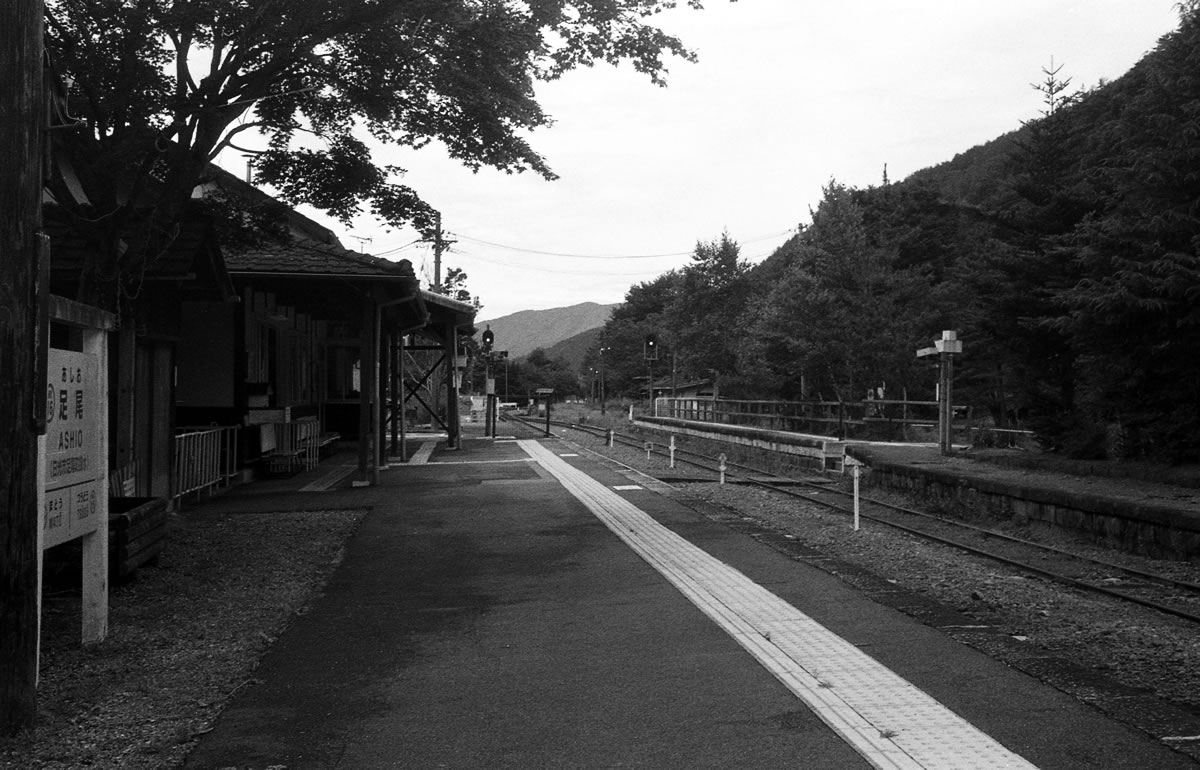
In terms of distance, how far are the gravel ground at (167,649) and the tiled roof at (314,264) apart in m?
5.77

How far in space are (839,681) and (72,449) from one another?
4.14m

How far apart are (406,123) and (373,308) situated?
5.83 m

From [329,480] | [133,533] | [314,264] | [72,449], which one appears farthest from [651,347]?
[72,449]

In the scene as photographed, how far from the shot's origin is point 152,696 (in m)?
5.09

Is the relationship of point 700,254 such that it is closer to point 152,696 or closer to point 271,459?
point 271,459

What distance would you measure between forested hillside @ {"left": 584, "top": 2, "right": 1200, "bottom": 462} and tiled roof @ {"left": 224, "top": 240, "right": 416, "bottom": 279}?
10027mm

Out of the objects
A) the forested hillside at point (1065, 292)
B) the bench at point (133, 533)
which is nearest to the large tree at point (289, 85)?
the bench at point (133, 533)

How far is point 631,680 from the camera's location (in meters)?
5.18

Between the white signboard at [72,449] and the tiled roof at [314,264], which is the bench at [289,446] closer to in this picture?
the tiled roof at [314,264]

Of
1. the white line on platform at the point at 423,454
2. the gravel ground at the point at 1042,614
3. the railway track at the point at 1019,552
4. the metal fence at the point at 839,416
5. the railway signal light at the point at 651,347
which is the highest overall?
the railway signal light at the point at 651,347

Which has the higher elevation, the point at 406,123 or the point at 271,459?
the point at 406,123

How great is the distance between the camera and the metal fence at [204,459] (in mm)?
12695

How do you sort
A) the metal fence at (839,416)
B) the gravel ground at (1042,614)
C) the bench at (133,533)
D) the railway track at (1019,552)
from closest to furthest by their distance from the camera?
the gravel ground at (1042,614)
the bench at (133,533)
the railway track at (1019,552)
the metal fence at (839,416)

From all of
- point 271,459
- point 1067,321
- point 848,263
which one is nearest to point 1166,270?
point 1067,321
